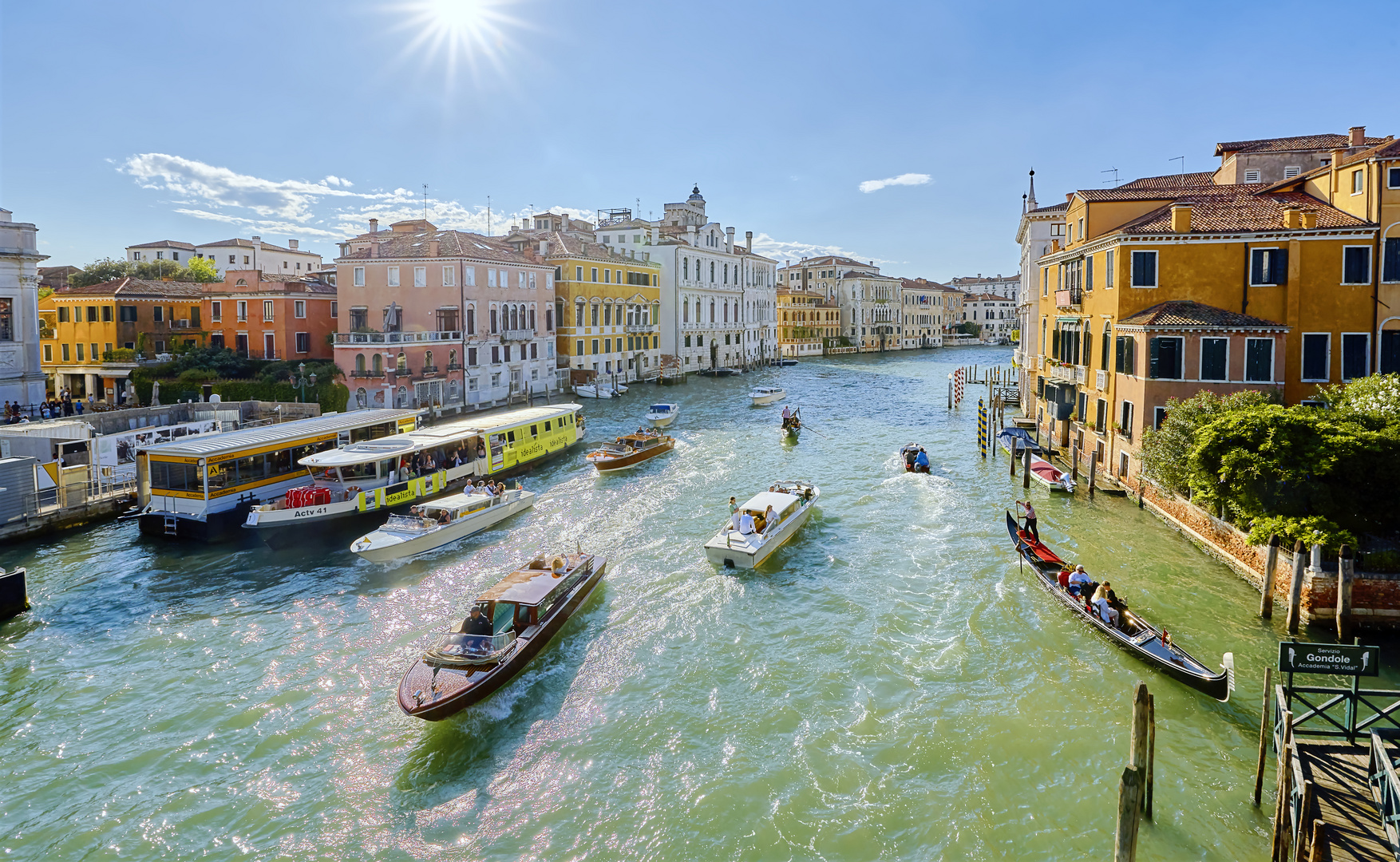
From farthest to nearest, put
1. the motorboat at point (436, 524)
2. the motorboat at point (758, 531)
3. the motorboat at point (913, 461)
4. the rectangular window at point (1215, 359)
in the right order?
the motorboat at point (913, 461) < the rectangular window at point (1215, 359) < the motorboat at point (436, 524) < the motorboat at point (758, 531)

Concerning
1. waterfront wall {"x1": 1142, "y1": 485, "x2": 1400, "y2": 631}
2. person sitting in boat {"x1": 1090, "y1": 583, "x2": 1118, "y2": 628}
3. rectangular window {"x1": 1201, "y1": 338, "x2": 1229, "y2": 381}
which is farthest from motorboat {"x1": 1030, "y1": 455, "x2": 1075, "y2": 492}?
person sitting in boat {"x1": 1090, "y1": 583, "x2": 1118, "y2": 628}

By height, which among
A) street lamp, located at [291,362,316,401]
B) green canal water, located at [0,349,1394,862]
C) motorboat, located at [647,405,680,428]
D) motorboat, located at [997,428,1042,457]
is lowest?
green canal water, located at [0,349,1394,862]

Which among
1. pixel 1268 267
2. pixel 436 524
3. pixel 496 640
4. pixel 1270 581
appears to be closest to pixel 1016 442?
pixel 1268 267

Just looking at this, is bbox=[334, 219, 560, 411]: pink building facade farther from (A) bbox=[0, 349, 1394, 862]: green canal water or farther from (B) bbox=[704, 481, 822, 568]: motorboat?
(B) bbox=[704, 481, 822, 568]: motorboat

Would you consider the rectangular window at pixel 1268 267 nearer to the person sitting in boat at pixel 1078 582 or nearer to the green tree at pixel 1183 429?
the green tree at pixel 1183 429

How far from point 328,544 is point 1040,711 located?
16298 millimetres

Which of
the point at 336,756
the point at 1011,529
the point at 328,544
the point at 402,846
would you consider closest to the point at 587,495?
the point at 328,544

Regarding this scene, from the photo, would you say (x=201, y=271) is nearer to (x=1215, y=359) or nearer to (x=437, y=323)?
(x=437, y=323)

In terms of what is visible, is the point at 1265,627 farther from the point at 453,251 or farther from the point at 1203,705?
the point at 453,251

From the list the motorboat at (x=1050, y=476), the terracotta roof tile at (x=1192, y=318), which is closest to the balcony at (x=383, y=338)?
the motorboat at (x=1050, y=476)

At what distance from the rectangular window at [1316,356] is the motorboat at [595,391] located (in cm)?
3675

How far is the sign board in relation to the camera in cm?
921

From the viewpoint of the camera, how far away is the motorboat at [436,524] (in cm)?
1872

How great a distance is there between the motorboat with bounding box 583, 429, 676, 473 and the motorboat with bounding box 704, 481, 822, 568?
27.0 feet
